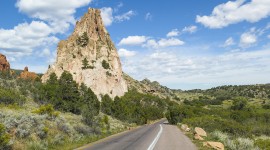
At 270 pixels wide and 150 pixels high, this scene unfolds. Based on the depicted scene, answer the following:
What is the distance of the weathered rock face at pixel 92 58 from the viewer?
108938mm

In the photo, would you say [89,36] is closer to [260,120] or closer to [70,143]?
[260,120]

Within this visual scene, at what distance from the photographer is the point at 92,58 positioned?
12019 cm

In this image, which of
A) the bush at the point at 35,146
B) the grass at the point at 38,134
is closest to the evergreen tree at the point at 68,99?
the grass at the point at 38,134

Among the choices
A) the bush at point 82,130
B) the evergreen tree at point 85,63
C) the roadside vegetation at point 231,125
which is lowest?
the roadside vegetation at point 231,125

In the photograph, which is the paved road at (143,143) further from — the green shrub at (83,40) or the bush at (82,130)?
the green shrub at (83,40)

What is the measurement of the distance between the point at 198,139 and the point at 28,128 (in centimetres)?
1529

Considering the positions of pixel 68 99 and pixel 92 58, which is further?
pixel 92 58

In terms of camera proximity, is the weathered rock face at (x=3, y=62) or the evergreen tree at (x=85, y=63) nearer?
the evergreen tree at (x=85, y=63)

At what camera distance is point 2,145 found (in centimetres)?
1684

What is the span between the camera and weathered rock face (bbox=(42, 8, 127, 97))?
357ft

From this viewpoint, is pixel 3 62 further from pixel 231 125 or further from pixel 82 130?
pixel 82 130

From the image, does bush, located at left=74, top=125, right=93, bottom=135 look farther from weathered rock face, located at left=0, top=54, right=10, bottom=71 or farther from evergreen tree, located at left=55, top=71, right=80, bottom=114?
weathered rock face, located at left=0, top=54, right=10, bottom=71

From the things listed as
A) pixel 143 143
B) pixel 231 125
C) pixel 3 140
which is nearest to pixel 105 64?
pixel 231 125

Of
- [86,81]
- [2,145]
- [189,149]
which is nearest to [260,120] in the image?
[86,81]
